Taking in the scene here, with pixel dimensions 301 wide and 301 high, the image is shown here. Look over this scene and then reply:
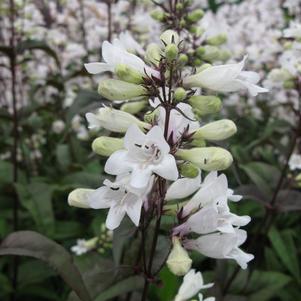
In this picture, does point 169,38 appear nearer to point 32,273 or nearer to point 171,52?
point 171,52

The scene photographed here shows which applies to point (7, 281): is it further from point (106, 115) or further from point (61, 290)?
point (106, 115)

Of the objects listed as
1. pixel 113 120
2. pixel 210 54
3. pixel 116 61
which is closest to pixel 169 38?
pixel 116 61

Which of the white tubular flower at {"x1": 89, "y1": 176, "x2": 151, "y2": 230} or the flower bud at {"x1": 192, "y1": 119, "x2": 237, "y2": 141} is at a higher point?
the flower bud at {"x1": 192, "y1": 119, "x2": 237, "y2": 141}

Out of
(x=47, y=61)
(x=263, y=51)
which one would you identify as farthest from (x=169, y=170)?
(x=47, y=61)

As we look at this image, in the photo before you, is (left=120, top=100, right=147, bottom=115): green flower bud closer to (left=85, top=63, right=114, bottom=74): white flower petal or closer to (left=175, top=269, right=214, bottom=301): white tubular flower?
(left=85, top=63, right=114, bottom=74): white flower petal

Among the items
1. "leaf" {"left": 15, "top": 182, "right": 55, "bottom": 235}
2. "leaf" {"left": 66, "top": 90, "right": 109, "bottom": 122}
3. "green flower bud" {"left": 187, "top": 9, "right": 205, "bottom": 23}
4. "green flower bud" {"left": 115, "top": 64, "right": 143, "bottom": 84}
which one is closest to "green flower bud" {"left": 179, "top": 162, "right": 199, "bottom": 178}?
"green flower bud" {"left": 115, "top": 64, "right": 143, "bottom": 84}

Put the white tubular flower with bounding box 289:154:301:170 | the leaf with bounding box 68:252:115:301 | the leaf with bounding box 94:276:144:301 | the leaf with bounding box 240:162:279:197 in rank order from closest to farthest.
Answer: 1. the leaf with bounding box 68:252:115:301
2. the leaf with bounding box 94:276:144:301
3. the leaf with bounding box 240:162:279:197
4. the white tubular flower with bounding box 289:154:301:170

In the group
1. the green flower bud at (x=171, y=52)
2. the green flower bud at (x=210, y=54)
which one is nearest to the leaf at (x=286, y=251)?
the green flower bud at (x=210, y=54)
